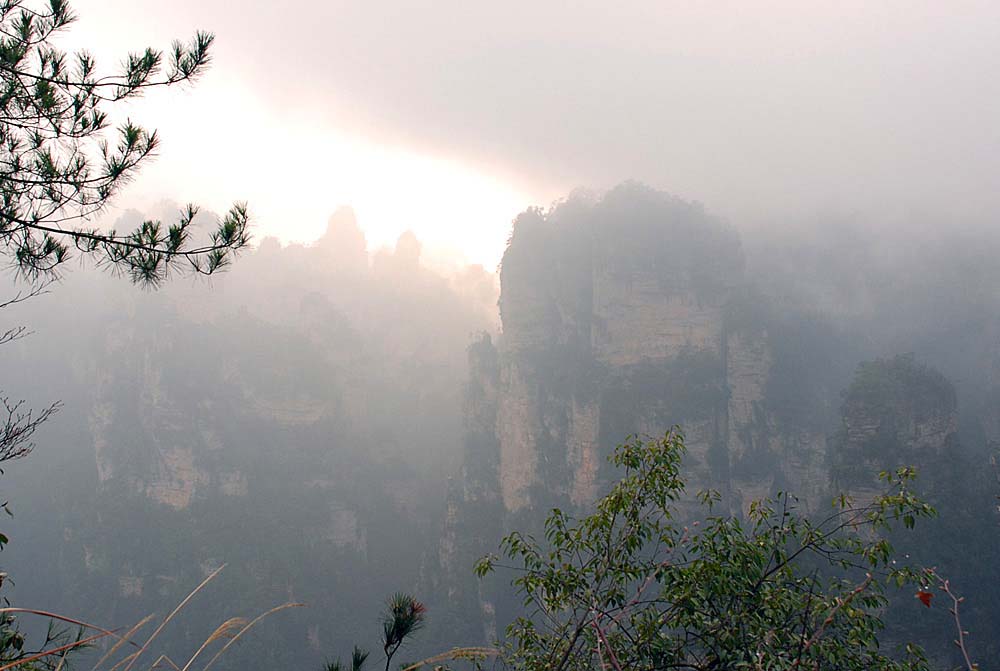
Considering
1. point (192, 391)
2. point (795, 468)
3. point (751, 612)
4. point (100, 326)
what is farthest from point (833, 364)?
point (100, 326)

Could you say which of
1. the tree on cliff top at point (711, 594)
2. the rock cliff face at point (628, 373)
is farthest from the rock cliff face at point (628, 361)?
the tree on cliff top at point (711, 594)

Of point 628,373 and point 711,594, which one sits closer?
point 711,594

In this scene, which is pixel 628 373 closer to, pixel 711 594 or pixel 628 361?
pixel 628 361

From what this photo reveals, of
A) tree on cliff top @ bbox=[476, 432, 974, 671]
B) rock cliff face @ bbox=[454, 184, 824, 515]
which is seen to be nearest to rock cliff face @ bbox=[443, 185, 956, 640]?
rock cliff face @ bbox=[454, 184, 824, 515]

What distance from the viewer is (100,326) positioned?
32469mm

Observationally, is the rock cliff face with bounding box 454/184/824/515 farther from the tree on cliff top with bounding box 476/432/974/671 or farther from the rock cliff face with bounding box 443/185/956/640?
the tree on cliff top with bounding box 476/432/974/671

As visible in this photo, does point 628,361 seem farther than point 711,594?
Yes

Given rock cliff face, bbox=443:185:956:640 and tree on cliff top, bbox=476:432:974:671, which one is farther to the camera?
rock cliff face, bbox=443:185:956:640

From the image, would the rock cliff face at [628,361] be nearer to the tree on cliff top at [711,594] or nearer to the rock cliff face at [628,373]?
the rock cliff face at [628,373]

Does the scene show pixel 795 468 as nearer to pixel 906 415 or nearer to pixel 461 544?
pixel 906 415

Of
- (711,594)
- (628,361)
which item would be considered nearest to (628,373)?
(628,361)

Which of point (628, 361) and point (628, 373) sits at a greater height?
point (628, 361)

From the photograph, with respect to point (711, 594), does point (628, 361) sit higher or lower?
higher

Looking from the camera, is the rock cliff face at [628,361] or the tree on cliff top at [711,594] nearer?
the tree on cliff top at [711,594]
